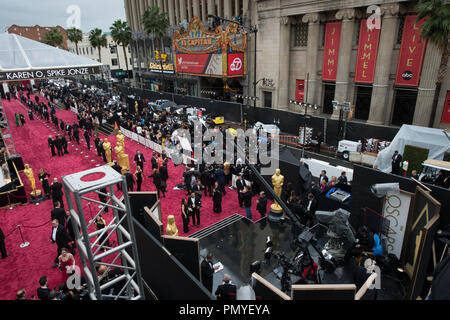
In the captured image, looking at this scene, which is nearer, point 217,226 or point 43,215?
point 217,226

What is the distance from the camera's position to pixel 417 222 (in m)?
8.77

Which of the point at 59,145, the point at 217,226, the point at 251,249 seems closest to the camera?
the point at 251,249

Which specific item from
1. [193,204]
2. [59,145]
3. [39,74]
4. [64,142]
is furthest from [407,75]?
[59,145]

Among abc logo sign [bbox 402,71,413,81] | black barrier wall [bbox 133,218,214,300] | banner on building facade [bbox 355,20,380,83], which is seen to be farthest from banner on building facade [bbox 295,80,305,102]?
black barrier wall [bbox 133,218,214,300]

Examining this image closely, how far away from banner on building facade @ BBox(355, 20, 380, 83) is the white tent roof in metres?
21.0

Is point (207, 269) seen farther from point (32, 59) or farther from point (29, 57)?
point (29, 57)

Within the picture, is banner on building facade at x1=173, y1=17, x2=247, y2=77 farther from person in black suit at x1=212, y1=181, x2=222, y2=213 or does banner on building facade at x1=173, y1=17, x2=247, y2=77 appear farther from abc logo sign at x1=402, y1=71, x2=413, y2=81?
person in black suit at x1=212, y1=181, x2=222, y2=213

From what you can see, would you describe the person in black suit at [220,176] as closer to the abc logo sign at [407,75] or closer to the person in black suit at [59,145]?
the person in black suit at [59,145]

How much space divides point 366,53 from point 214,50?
17.1m

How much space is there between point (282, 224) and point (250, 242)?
1.89 meters

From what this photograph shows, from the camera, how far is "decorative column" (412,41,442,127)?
67.4 feet

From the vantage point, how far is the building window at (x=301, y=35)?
95.6 ft

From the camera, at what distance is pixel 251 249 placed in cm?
1059

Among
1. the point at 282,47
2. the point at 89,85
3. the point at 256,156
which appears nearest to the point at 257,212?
the point at 256,156
